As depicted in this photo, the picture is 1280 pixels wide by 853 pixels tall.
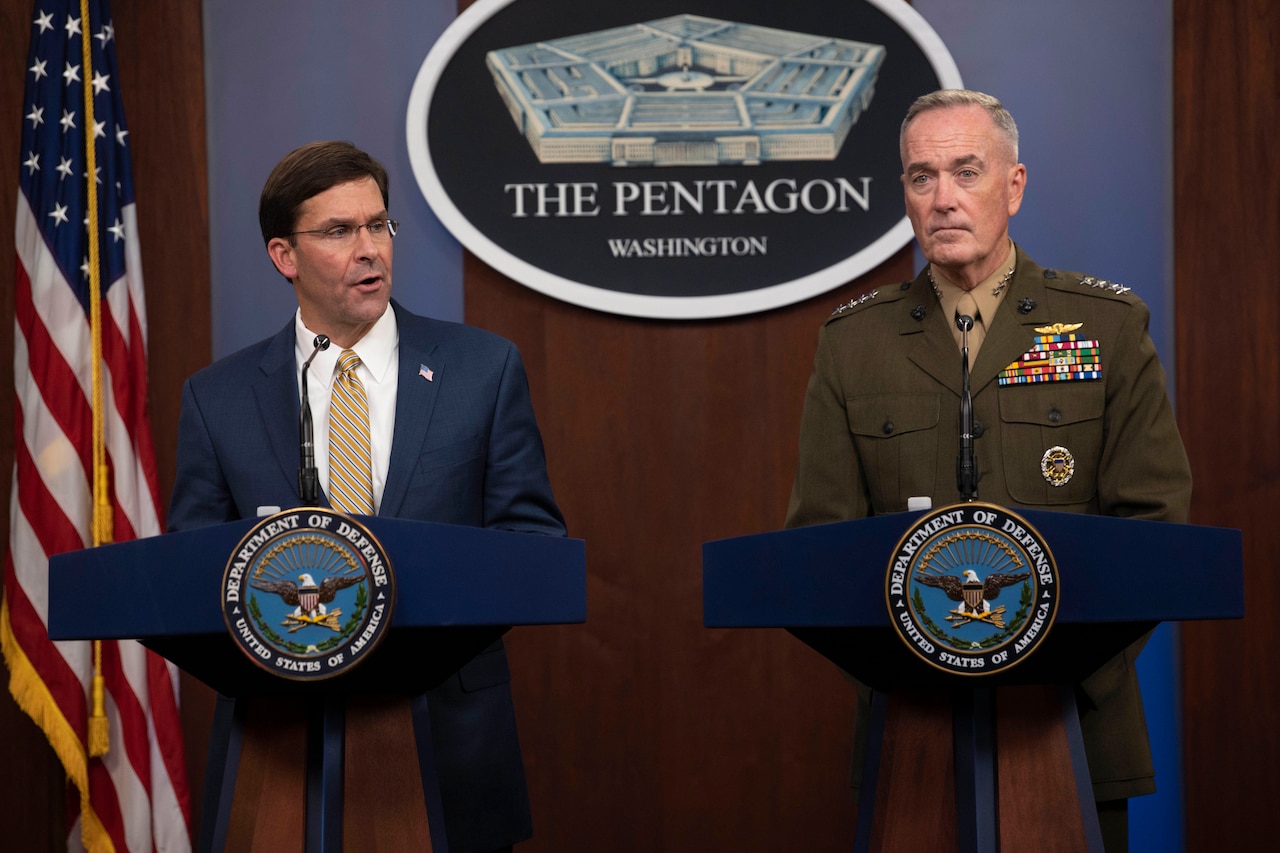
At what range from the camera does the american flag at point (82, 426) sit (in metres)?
3.05

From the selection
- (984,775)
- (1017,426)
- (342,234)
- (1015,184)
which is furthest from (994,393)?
(342,234)

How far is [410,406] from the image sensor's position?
2066mm

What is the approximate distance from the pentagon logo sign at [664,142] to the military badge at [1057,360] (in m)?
1.21

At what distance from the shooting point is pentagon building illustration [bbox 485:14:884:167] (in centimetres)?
323

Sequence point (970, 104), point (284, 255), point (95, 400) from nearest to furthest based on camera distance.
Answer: point (970, 104), point (284, 255), point (95, 400)

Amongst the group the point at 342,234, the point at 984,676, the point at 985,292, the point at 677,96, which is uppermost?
the point at 677,96

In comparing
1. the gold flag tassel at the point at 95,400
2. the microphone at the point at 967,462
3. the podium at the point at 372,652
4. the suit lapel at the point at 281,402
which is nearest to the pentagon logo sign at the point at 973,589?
the microphone at the point at 967,462

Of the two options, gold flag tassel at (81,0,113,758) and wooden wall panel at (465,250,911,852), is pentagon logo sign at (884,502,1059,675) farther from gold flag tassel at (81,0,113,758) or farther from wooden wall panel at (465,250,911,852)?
gold flag tassel at (81,0,113,758)

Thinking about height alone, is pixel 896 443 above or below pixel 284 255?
below

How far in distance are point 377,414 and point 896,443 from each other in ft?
2.64

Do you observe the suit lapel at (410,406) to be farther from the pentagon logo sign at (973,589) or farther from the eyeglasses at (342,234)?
the pentagon logo sign at (973,589)

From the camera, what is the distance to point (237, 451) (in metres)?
2.10

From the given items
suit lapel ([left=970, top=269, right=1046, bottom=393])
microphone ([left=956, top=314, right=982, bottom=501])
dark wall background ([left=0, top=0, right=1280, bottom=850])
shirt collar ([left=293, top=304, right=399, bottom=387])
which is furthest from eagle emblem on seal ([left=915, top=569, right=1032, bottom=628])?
dark wall background ([left=0, top=0, right=1280, bottom=850])

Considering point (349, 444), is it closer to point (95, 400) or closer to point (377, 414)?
point (377, 414)
